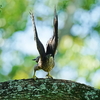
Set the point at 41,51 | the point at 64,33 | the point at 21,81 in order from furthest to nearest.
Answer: the point at 64,33 < the point at 41,51 < the point at 21,81

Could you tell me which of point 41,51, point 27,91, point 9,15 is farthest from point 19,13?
point 27,91

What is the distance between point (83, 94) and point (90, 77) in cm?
834

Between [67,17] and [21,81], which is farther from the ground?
[67,17]

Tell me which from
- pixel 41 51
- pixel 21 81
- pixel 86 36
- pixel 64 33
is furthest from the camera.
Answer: pixel 86 36

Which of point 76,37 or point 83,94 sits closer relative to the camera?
point 83,94

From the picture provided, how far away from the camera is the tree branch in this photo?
10.4 ft

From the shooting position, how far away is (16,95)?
3152mm

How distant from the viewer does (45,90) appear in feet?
10.7

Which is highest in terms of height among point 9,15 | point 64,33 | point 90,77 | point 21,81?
point 9,15

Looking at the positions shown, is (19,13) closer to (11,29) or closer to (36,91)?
(11,29)

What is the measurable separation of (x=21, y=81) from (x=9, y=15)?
7547 millimetres

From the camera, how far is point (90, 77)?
1156 cm

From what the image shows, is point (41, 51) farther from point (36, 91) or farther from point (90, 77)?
point (90, 77)

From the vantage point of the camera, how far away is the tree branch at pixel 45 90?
316cm
